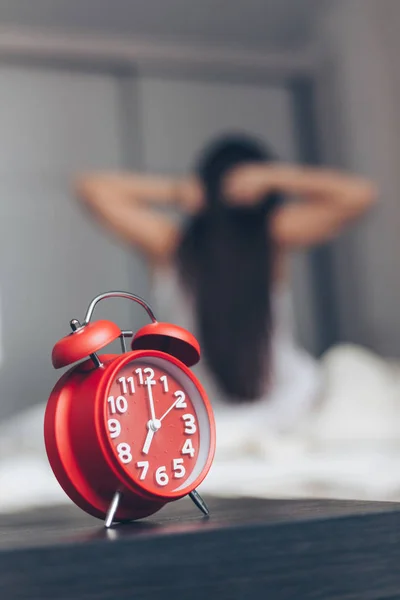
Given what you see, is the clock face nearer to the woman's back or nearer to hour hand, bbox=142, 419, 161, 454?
hour hand, bbox=142, 419, 161, 454

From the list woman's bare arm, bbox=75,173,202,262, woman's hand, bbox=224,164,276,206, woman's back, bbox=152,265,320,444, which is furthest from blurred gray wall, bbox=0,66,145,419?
woman's hand, bbox=224,164,276,206

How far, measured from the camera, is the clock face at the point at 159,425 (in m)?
0.47

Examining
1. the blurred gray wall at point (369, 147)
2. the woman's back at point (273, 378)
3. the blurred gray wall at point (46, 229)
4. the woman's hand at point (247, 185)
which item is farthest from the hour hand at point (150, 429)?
the blurred gray wall at point (369, 147)

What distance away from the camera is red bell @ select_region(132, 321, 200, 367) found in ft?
1.69

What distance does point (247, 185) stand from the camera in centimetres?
249

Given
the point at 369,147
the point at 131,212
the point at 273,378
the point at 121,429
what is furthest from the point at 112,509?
the point at 369,147

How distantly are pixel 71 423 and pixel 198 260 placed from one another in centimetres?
185

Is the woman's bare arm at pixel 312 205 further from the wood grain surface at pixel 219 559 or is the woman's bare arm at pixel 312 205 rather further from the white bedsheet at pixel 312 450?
the wood grain surface at pixel 219 559

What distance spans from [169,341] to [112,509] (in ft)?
0.44

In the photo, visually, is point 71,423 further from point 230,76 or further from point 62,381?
point 230,76

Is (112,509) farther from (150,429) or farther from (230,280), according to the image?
(230,280)

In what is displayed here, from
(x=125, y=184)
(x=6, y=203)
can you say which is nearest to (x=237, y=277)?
(x=125, y=184)

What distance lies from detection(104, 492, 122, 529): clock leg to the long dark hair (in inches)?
56.6

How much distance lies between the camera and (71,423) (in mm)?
475
